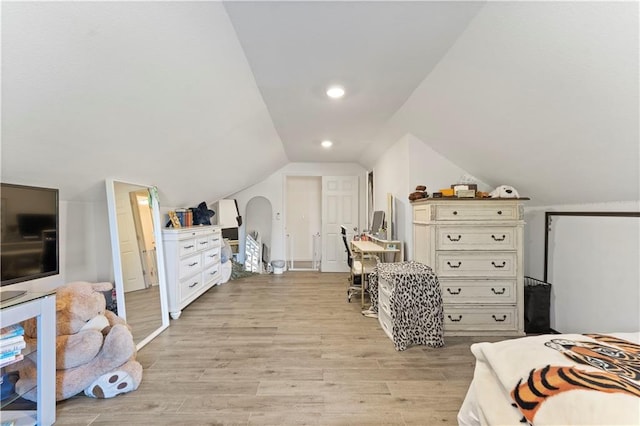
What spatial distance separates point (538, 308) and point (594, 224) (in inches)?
37.6

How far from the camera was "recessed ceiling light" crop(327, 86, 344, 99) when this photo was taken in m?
2.38

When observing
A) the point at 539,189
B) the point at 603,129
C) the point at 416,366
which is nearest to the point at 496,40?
the point at 603,129

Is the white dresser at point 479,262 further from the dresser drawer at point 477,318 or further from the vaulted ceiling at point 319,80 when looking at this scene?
the vaulted ceiling at point 319,80

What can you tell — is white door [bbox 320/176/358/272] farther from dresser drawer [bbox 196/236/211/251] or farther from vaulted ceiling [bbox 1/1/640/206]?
vaulted ceiling [bbox 1/1/640/206]

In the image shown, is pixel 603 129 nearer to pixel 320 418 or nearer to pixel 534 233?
pixel 534 233

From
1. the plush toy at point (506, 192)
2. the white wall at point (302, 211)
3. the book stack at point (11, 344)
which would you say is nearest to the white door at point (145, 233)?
the book stack at point (11, 344)

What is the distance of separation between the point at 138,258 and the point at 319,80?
2414 mm

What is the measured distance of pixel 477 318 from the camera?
108 inches

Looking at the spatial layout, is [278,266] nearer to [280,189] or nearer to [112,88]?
[280,189]

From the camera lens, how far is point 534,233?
120 inches

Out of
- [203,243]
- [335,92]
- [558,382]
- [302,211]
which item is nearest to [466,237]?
[335,92]

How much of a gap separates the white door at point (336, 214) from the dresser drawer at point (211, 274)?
212cm

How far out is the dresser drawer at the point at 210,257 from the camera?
13.5 ft

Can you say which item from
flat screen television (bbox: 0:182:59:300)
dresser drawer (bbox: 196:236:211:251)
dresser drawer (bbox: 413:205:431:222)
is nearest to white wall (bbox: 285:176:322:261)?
dresser drawer (bbox: 196:236:211:251)
